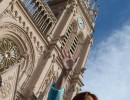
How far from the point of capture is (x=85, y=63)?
24422mm

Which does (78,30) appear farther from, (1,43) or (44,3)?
(1,43)

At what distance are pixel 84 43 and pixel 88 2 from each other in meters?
7.78

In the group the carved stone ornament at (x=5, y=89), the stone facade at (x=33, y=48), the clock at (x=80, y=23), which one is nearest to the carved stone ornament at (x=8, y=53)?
the stone facade at (x=33, y=48)

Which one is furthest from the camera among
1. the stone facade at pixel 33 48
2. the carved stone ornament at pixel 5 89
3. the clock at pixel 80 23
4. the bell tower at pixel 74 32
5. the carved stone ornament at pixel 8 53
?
the clock at pixel 80 23

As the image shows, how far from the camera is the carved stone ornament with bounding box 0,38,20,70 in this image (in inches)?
700

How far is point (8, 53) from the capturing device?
1812cm

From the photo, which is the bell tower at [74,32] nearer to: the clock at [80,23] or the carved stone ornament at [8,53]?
the clock at [80,23]

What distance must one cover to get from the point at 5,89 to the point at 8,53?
3153 mm

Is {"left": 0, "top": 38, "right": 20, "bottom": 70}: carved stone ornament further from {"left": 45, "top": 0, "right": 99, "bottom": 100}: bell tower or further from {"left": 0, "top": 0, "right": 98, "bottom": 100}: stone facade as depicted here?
{"left": 45, "top": 0, "right": 99, "bottom": 100}: bell tower

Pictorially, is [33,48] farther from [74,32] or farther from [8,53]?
[74,32]

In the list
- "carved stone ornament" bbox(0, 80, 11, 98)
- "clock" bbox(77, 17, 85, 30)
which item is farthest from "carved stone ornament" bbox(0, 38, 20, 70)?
"clock" bbox(77, 17, 85, 30)

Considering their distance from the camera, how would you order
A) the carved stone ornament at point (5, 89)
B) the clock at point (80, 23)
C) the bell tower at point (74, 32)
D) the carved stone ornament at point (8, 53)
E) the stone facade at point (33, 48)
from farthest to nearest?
the clock at point (80, 23) < the bell tower at point (74, 32) < the carved stone ornament at point (8, 53) < the stone facade at point (33, 48) < the carved stone ornament at point (5, 89)

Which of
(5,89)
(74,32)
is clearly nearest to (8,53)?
(5,89)

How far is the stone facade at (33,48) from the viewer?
16.4m
